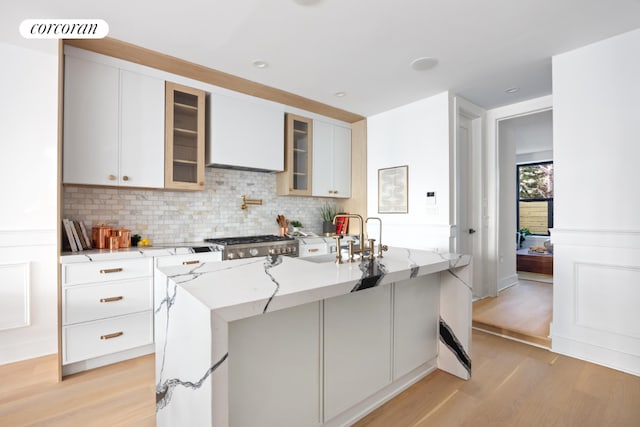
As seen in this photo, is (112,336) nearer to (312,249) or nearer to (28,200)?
(28,200)

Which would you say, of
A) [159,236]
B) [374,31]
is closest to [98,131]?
[159,236]

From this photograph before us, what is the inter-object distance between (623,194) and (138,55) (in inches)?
Result: 156

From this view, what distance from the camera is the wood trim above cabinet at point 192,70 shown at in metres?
2.41

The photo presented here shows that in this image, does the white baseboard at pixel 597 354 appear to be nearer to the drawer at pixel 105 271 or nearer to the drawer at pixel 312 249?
the drawer at pixel 312 249

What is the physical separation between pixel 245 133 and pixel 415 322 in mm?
2507

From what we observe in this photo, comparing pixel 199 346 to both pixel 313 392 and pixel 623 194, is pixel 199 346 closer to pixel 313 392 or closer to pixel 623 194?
pixel 313 392

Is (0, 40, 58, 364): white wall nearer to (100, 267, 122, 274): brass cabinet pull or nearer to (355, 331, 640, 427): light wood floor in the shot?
(100, 267, 122, 274): brass cabinet pull

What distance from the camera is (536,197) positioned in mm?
7246

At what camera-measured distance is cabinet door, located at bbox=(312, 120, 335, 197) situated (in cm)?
408

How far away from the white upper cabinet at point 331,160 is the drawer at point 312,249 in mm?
707

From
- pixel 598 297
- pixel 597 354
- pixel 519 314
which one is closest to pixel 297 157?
pixel 519 314

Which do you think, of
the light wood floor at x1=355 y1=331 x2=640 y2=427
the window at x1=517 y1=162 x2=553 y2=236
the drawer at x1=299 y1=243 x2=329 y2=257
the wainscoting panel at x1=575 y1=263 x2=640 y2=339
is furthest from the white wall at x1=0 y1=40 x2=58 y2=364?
the window at x1=517 y1=162 x2=553 y2=236

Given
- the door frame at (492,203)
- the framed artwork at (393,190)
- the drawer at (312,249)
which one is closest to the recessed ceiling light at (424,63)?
the framed artwork at (393,190)

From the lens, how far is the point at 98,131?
2551 mm
